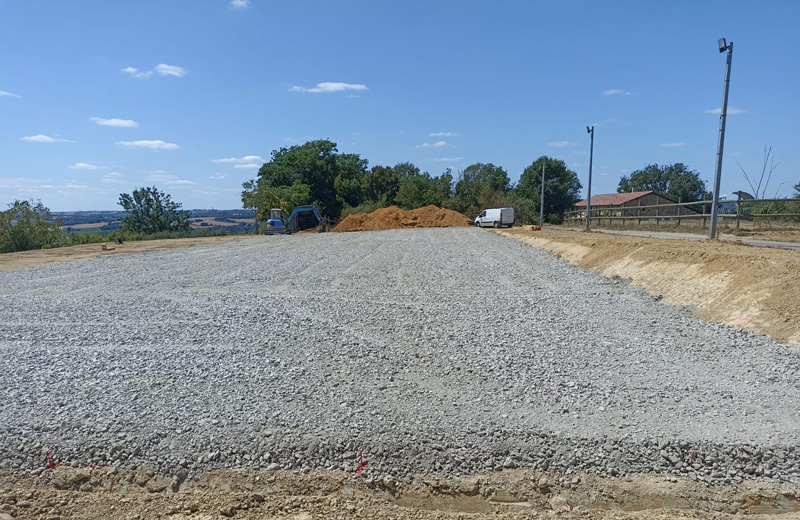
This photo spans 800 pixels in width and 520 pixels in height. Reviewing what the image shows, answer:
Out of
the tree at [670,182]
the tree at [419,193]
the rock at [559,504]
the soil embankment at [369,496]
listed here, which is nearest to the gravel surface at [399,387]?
the soil embankment at [369,496]

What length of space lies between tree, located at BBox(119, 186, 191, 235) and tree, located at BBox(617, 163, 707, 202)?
263 feet

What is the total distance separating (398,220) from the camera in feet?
182

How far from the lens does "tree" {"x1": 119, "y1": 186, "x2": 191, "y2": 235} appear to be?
223 ft

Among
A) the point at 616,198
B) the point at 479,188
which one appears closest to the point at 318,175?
the point at 479,188

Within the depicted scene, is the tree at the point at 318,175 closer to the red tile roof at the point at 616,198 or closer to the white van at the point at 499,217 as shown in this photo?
the white van at the point at 499,217

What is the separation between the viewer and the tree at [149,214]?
67938 mm

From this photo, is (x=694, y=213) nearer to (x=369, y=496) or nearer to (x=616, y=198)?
(x=369, y=496)

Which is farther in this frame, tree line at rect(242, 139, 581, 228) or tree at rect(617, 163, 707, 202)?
tree at rect(617, 163, 707, 202)

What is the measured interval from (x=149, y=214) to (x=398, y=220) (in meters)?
35.9

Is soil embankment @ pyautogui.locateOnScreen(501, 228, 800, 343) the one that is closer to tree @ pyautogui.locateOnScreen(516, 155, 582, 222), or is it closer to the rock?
the rock

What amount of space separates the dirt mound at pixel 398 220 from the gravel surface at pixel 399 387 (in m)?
40.7

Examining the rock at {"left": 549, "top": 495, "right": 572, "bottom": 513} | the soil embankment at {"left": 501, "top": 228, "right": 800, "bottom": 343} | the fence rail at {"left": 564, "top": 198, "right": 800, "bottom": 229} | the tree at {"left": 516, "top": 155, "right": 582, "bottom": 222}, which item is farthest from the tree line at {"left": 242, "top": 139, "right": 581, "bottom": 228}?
the rock at {"left": 549, "top": 495, "right": 572, "bottom": 513}

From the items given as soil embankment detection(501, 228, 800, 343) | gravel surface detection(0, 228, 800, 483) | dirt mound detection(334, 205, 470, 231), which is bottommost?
gravel surface detection(0, 228, 800, 483)

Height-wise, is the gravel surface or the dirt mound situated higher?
the dirt mound
